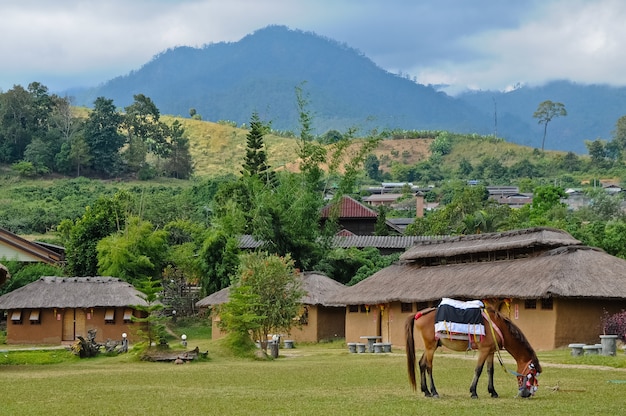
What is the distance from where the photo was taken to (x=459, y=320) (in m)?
16.3

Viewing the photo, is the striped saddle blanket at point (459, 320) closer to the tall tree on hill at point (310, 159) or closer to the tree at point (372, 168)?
the tall tree on hill at point (310, 159)

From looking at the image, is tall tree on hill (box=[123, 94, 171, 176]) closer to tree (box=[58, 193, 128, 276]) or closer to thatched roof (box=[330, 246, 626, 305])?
tree (box=[58, 193, 128, 276])

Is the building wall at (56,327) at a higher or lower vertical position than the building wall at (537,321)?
lower

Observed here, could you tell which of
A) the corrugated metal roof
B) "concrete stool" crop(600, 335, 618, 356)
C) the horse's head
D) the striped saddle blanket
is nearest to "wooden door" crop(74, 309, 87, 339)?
the corrugated metal roof

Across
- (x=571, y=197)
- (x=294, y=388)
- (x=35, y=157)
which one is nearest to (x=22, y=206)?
(x=35, y=157)

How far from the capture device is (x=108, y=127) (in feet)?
339

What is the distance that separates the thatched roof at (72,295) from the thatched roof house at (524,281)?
1089cm

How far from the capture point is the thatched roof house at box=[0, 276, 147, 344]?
4422 cm

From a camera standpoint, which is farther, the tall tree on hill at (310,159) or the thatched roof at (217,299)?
the tall tree on hill at (310,159)

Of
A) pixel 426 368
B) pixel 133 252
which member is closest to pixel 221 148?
pixel 133 252

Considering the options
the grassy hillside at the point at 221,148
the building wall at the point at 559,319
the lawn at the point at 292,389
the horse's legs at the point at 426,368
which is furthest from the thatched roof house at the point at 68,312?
the grassy hillside at the point at 221,148

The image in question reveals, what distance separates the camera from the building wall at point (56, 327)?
44781 millimetres

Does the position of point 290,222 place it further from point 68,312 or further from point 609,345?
point 609,345

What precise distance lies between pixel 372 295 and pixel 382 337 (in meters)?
1.99
